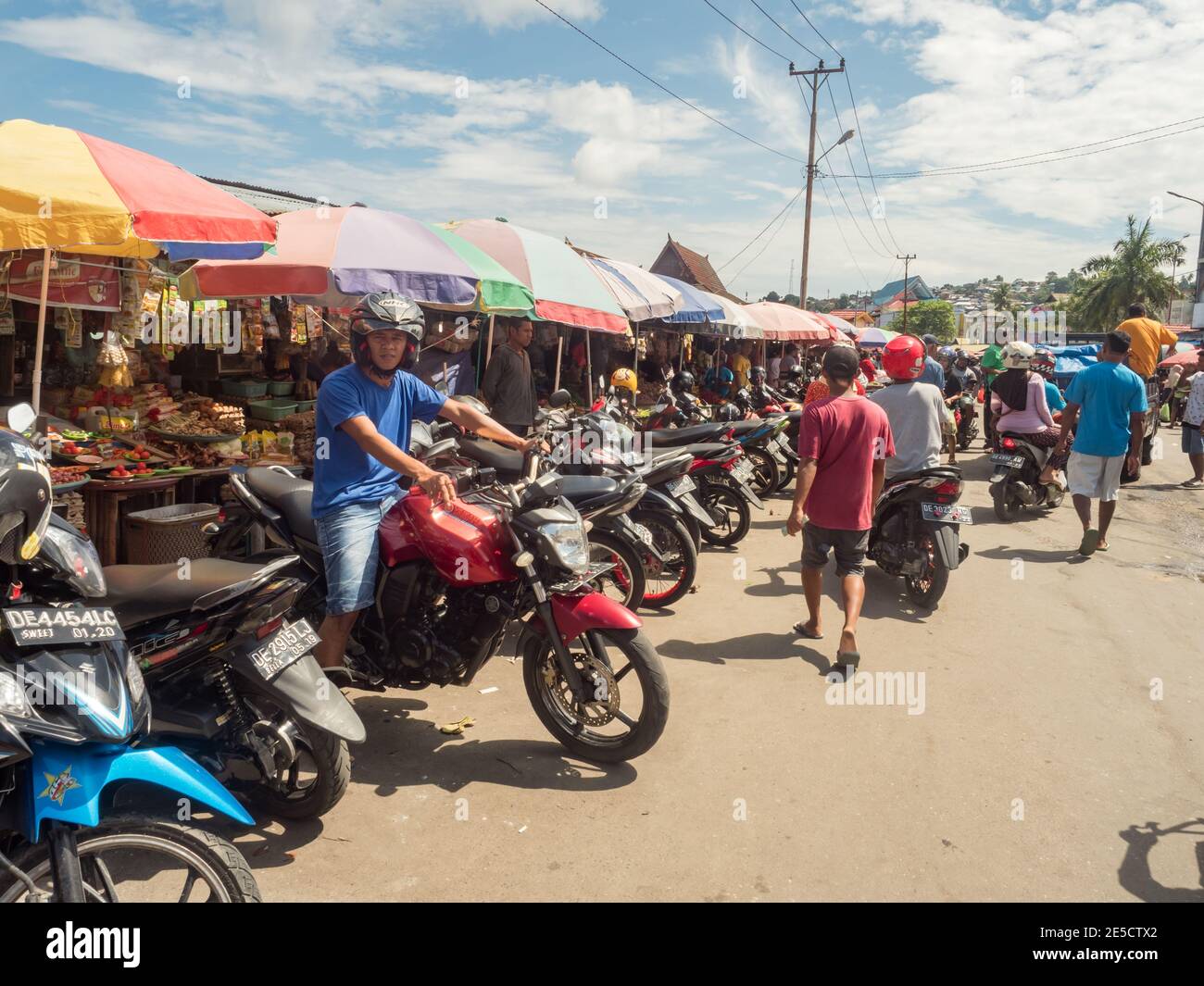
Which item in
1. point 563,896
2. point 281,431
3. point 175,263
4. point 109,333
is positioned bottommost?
point 563,896

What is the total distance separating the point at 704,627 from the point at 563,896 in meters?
2.96

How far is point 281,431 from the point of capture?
8.34 m

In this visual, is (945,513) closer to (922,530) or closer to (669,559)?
(922,530)

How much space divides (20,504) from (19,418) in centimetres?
51

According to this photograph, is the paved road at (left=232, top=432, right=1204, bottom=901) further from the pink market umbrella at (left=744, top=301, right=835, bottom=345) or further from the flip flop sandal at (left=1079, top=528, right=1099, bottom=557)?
the pink market umbrella at (left=744, top=301, right=835, bottom=345)

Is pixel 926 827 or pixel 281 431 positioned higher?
pixel 281 431

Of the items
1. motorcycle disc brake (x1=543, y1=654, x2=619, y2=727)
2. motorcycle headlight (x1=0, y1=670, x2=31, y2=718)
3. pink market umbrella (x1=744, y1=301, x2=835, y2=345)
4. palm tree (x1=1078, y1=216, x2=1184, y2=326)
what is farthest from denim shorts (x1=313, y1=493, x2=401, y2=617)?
palm tree (x1=1078, y1=216, x2=1184, y2=326)

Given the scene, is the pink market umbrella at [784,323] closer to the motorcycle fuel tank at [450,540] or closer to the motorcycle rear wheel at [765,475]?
the motorcycle rear wheel at [765,475]

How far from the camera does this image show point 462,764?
3.76 metres

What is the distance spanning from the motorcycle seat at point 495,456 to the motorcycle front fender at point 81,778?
3.98 meters

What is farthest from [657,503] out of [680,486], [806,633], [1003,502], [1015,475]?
[1015,475]
